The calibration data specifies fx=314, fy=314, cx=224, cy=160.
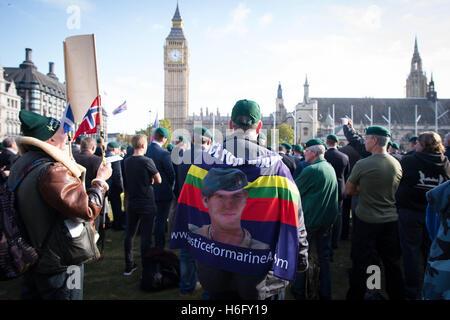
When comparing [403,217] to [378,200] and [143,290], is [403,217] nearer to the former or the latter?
[378,200]

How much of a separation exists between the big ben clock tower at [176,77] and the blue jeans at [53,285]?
269 ft

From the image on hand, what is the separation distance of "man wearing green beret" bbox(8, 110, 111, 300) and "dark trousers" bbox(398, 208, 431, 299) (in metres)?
3.68

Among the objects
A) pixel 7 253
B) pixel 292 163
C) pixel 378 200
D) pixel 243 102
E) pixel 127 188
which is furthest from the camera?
pixel 292 163

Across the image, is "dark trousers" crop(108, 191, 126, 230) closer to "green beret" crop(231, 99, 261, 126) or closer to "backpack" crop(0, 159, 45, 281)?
"backpack" crop(0, 159, 45, 281)

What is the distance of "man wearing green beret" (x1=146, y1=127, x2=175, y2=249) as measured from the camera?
558 cm

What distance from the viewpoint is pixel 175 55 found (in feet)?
277

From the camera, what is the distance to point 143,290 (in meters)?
4.45

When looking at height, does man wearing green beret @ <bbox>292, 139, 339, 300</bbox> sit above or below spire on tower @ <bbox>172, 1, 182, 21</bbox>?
below

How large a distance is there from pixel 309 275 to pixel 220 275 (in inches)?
81.8

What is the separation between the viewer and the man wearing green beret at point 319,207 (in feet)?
13.1

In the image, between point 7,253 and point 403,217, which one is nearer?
point 7,253

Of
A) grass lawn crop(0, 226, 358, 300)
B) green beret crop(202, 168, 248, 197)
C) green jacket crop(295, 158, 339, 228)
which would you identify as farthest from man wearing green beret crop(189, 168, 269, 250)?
grass lawn crop(0, 226, 358, 300)
